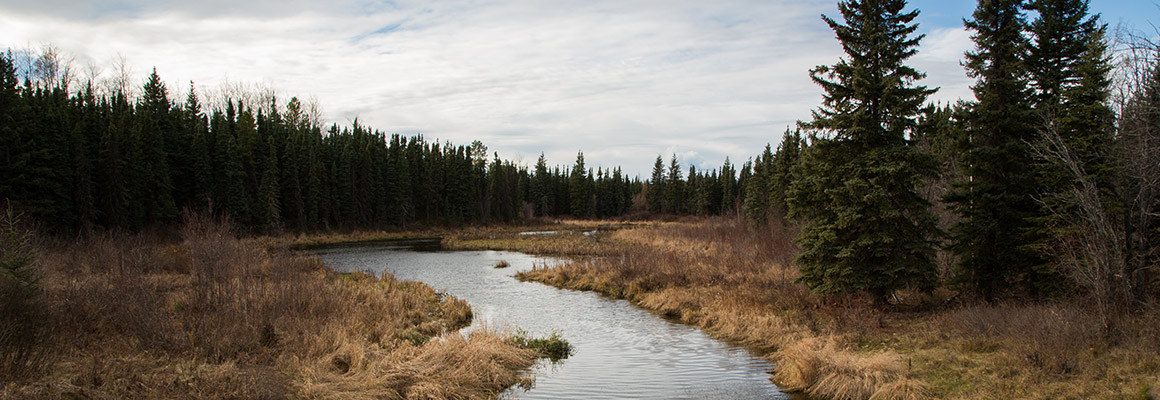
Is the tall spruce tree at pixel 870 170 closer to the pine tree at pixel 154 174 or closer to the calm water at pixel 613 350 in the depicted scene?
the calm water at pixel 613 350

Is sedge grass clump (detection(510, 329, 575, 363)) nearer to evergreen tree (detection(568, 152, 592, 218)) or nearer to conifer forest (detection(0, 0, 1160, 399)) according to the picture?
conifer forest (detection(0, 0, 1160, 399))

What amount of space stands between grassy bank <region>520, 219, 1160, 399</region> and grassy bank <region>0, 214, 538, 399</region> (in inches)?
250

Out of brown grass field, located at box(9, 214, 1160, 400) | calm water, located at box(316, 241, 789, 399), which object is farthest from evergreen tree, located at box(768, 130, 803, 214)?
brown grass field, located at box(9, 214, 1160, 400)

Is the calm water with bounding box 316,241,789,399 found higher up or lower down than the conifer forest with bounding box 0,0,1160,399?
lower down

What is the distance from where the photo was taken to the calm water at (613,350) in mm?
12094

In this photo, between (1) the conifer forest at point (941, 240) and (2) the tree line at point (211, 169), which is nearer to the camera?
(1) the conifer forest at point (941, 240)

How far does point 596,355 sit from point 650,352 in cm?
138

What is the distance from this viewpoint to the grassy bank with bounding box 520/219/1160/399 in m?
9.76

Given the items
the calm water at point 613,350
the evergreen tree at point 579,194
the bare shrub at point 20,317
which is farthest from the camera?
the evergreen tree at point 579,194

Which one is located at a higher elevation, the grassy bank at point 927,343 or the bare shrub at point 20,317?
the bare shrub at point 20,317

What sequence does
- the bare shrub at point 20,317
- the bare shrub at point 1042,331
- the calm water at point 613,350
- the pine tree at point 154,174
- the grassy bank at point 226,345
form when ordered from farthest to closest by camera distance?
the pine tree at point 154,174, the calm water at point 613,350, the bare shrub at point 1042,331, the grassy bank at point 226,345, the bare shrub at point 20,317

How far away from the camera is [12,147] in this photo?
39469mm

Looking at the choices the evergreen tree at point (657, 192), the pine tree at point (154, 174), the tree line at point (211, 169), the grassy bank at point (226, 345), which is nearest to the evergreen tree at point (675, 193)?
the evergreen tree at point (657, 192)

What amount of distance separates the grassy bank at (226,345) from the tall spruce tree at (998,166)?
41.0 feet
